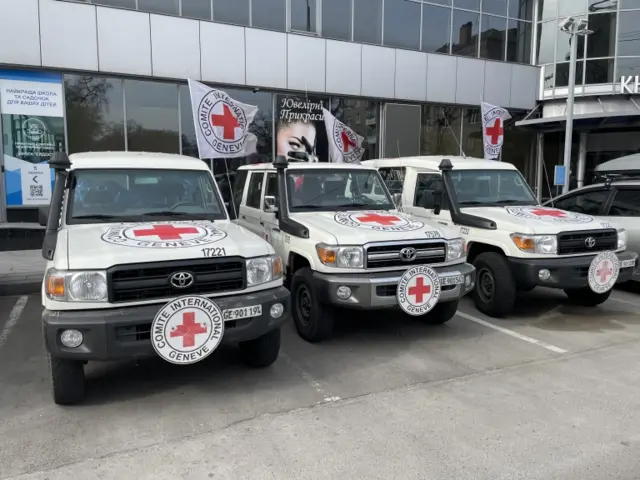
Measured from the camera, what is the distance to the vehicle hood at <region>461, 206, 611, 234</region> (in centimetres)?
634

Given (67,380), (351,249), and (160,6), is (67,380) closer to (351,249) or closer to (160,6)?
(351,249)

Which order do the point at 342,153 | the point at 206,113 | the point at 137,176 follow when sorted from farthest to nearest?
the point at 342,153 → the point at 206,113 → the point at 137,176

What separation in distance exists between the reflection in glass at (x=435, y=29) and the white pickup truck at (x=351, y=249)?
11.4m

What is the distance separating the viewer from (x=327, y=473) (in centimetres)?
323

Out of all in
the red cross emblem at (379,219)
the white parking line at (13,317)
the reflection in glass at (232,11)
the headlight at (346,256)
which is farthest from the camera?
the reflection in glass at (232,11)

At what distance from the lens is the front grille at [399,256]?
529cm

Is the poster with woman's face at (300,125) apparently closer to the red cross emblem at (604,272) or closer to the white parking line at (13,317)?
the white parking line at (13,317)

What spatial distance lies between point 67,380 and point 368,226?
3.07 metres

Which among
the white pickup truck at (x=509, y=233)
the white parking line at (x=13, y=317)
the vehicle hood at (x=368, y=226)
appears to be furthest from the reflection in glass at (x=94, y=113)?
the vehicle hood at (x=368, y=226)

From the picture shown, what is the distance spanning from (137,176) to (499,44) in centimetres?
1629

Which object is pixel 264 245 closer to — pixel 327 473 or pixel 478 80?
pixel 327 473

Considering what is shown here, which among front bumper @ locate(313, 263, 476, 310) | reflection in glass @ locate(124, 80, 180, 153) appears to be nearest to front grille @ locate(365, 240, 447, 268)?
front bumper @ locate(313, 263, 476, 310)

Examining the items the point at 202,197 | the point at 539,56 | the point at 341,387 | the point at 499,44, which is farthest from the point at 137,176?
the point at 539,56

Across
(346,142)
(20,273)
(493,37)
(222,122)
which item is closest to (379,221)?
(222,122)
